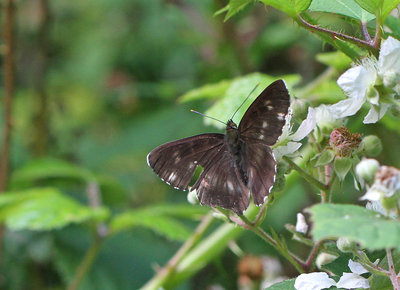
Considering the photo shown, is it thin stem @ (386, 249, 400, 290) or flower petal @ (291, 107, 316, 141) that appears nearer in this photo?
thin stem @ (386, 249, 400, 290)

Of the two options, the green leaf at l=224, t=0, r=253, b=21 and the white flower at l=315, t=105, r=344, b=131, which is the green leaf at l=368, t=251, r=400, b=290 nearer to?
the white flower at l=315, t=105, r=344, b=131

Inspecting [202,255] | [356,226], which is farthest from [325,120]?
[202,255]

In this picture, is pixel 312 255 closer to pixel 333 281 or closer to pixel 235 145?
pixel 333 281

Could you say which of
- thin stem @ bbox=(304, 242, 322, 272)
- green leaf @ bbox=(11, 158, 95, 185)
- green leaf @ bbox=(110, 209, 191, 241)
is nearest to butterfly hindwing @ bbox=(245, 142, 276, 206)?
thin stem @ bbox=(304, 242, 322, 272)

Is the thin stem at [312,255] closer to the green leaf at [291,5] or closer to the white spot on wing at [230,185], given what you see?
the white spot on wing at [230,185]

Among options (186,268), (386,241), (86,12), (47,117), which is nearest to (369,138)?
(386,241)
